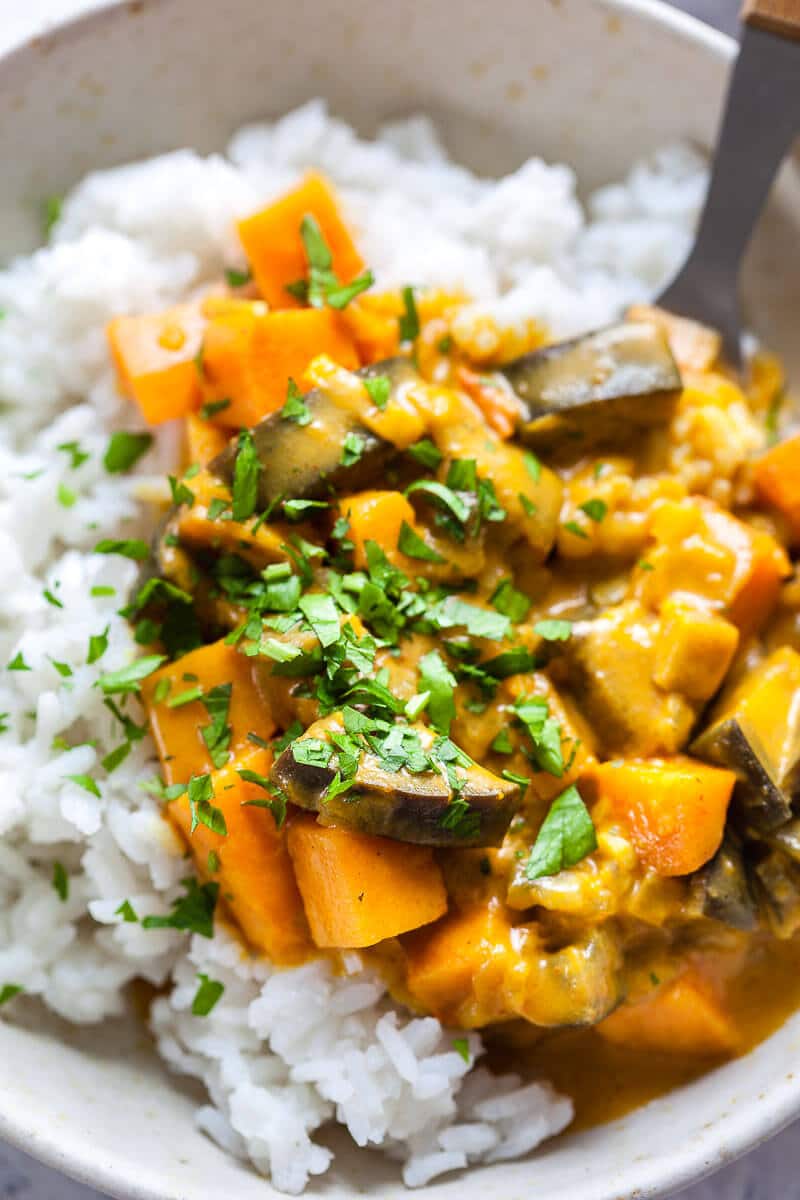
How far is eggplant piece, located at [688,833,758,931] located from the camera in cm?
292

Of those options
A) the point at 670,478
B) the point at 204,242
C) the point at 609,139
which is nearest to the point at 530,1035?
the point at 670,478

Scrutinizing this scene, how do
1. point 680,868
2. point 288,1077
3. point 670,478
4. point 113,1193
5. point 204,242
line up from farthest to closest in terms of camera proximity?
1. point 204,242
2. point 670,478
3. point 288,1077
4. point 680,868
5. point 113,1193

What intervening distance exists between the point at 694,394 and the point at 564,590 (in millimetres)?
734

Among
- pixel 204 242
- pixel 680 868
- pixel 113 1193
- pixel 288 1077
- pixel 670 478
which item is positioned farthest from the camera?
pixel 204 242

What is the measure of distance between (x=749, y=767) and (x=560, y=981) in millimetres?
688

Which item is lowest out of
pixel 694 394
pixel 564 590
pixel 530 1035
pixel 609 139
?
pixel 530 1035

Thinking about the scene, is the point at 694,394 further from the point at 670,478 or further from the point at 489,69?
the point at 489,69

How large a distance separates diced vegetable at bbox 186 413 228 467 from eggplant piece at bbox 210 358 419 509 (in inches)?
10.1

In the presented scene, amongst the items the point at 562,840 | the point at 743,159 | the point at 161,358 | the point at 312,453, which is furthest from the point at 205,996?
the point at 743,159

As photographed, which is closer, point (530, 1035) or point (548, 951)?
point (548, 951)

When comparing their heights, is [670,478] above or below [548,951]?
above

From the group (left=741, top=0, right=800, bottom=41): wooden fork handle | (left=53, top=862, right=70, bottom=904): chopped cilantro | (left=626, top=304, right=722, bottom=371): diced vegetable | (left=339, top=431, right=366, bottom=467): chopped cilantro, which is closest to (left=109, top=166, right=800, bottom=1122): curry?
(left=339, top=431, right=366, bottom=467): chopped cilantro

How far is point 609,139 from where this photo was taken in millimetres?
3959

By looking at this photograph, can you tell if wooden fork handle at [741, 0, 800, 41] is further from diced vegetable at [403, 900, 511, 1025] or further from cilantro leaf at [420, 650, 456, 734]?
diced vegetable at [403, 900, 511, 1025]
